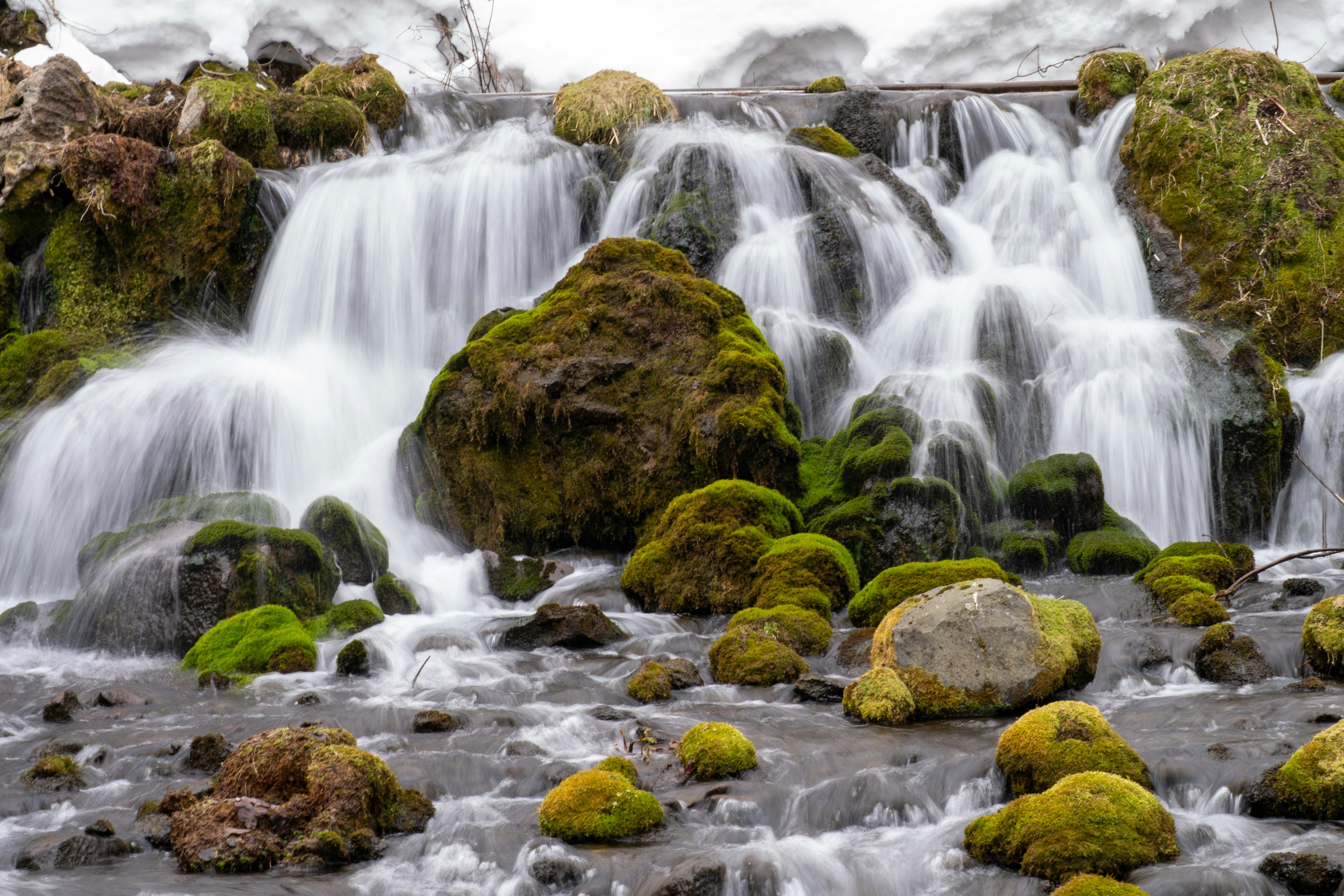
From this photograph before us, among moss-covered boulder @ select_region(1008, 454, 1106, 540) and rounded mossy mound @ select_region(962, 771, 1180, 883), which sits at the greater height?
moss-covered boulder @ select_region(1008, 454, 1106, 540)

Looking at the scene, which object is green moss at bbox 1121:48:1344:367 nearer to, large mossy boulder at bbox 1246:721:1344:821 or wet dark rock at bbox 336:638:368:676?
large mossy boulder at bbox 1246:721:1344:821

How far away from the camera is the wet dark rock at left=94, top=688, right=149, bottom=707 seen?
7312 mm

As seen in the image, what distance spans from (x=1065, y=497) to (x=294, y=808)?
813 centimetres

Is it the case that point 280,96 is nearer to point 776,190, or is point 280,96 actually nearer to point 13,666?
point 776,190

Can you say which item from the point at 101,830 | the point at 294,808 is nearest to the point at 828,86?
the point at 294,808

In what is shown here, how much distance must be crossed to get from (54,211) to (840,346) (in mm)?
10795

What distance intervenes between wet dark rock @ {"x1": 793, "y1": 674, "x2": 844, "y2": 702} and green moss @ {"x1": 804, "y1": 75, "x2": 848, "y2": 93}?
15416mm

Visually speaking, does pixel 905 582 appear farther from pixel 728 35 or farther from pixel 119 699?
pixel 728 35

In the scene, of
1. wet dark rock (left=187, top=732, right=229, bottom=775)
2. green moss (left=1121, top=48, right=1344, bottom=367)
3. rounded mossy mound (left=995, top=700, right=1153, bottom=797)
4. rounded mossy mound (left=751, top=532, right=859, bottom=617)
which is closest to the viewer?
rounded mossy mound (left=995, top=700, right=1153, bottom=797)

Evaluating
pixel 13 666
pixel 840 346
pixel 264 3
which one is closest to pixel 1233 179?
pixel 840 346

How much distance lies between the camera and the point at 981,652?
6652mm

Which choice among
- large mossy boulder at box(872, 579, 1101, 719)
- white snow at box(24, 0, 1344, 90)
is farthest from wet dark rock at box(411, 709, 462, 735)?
white snow at box(24, 0, 1344, 90)

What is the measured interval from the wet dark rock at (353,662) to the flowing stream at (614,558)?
29 centimetres

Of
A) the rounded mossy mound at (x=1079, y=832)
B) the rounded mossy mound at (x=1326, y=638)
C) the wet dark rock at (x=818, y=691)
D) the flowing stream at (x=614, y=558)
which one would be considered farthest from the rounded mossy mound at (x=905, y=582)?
the rounded mossy mound at (x=1079, y=832)
